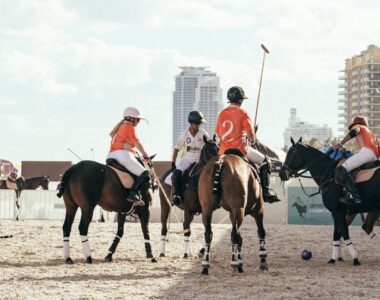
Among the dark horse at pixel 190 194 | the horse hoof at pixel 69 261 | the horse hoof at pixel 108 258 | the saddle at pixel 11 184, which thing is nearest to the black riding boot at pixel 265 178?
the dark horse at pixel 190 194

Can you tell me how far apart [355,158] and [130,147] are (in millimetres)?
4289

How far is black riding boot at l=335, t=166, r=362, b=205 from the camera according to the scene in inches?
620

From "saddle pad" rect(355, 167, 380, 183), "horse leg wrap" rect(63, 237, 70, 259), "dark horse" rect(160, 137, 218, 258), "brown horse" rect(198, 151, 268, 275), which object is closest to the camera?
"brown horse" rect(198, 151, 268, 275)

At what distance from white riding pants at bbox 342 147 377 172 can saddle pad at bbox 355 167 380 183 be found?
159mm

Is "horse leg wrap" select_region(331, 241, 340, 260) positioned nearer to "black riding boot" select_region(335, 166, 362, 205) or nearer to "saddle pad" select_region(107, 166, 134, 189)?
"black riding boot" select_region(335, 166, 362, 205)

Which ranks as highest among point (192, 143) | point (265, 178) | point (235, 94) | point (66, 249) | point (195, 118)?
point (235, 94)

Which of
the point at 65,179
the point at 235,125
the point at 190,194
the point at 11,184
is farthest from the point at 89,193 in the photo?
the point at 11,184

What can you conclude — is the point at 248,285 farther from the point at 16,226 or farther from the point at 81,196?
the point at 16,226

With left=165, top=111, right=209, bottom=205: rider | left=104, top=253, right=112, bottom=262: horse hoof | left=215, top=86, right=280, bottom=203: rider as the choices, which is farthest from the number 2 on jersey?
left=104, top=253, right=112, bottom=262: horse hoof

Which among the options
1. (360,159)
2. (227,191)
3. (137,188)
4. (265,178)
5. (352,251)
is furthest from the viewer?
(137,188)

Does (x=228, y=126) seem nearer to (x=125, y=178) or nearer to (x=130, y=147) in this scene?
(x=130, y=147)

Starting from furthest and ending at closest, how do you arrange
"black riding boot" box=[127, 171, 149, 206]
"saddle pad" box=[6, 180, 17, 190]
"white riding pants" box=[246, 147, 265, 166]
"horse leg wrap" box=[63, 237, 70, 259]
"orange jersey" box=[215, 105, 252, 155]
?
"saddle pad" box=[6, 180, 17, 190], "black riding boot" box=[127, 171, 149, 206], "horse leg wrap" box=[63, 237, 70, 259], "white riding pants" box=[246, 147, 265, 166], "orange jersey" box=[215, 105, 252, 155]

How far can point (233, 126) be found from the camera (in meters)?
14.6

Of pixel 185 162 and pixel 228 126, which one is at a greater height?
pixel 228 126
